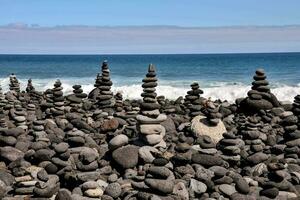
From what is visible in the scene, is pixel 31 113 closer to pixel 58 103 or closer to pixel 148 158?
pixel 58 103

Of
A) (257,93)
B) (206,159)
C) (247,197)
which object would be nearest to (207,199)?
(247,197)

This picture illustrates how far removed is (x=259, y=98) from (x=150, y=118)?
254 inches

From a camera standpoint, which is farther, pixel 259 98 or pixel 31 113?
pixel 31 113

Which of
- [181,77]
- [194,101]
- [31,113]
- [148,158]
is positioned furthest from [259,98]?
[181,77]

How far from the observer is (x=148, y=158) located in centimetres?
1229

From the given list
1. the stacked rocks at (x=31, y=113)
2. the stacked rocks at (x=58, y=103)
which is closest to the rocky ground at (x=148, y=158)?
the stacked rocks at (x=58, y=103)

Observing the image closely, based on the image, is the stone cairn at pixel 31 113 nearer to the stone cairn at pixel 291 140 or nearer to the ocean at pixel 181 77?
the stone cairn at pixel 291 140

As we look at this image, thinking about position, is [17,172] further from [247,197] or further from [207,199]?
[247,197]

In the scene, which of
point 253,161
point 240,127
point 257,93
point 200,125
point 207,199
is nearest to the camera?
point 207,199

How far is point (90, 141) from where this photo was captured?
14.1 m

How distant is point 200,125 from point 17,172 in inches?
222

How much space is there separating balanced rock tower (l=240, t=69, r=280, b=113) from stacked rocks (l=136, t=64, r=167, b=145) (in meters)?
5.84

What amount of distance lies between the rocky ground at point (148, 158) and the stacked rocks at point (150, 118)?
0.08ft

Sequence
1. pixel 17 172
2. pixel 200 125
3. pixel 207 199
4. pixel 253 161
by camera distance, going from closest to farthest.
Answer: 1. pixel 207 199
2. pixel 17 172
3. pixel 253 161
4. pixel 200 125
